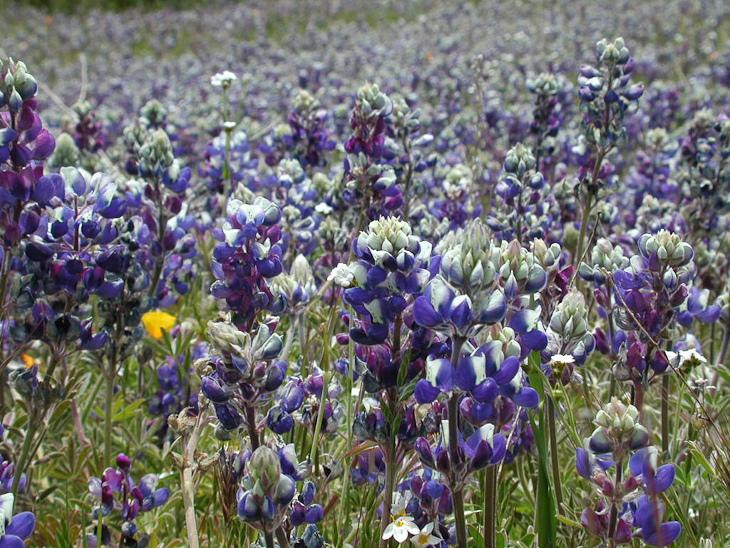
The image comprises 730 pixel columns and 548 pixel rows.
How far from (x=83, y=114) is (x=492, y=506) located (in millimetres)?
3402

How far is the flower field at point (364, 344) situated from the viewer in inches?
58.1

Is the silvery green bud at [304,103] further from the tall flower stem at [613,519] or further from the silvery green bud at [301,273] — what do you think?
the tall flower stem at [613,519]

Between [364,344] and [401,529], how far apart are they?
39 centimetres

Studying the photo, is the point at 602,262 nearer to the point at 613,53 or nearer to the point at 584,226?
the point at 584,226

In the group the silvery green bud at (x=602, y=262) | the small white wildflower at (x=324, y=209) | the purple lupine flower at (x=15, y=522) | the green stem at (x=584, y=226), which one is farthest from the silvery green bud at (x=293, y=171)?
the purple lupine flower at (x=15, y=522)

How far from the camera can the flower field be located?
1.48m

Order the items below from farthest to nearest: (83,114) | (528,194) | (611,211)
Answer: (83,114), (611,211), (528,194)

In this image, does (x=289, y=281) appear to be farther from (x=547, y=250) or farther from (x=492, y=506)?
(x=492, y=506)

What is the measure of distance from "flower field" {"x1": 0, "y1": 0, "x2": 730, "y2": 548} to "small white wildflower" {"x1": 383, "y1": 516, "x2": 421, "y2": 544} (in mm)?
12

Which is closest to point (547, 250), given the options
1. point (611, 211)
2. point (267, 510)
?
point (267, 510)

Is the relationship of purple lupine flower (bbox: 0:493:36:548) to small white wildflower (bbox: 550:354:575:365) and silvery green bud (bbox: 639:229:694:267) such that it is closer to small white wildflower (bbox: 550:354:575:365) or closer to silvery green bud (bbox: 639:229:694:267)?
small white wildflower (bbox: 550:354:575:365)

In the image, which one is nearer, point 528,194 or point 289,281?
point 289,281

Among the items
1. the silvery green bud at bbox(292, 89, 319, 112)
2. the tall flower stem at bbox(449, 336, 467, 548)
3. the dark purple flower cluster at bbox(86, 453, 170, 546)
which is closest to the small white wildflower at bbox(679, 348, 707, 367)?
the tall flower stem at bbox(449, 336, 467, 548)

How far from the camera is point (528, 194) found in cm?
316
